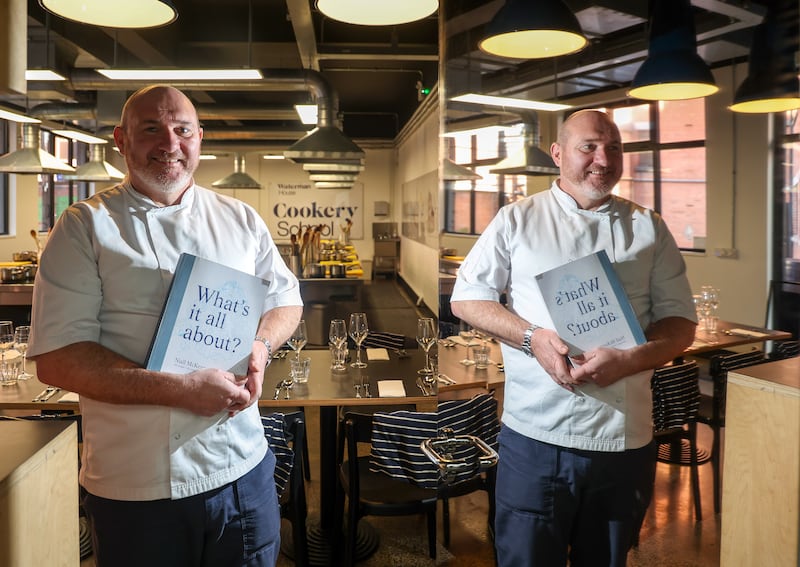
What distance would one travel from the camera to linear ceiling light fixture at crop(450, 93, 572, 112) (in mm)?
1897

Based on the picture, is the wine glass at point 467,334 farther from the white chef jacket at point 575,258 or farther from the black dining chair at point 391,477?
the black dining chair at point 391,477

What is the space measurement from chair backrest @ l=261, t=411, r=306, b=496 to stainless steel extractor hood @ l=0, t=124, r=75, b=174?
200 centimetres

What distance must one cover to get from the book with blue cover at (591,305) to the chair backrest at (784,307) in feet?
1.90

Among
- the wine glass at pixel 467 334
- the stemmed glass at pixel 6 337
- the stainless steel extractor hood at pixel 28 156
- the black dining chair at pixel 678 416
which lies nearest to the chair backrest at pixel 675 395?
the black dining chair at pixel 678 416

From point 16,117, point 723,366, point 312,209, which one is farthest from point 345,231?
point 16,117

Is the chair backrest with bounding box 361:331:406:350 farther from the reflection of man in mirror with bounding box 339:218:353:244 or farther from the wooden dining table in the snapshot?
the reflection of man in mirror with bounding box 339:218:353:244

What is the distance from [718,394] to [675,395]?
221mm

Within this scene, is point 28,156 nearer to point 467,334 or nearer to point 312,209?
point 312,209

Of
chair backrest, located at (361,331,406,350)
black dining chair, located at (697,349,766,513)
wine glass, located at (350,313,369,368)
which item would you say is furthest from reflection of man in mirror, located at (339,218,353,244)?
black dining chair, located at (697,349,766,513)

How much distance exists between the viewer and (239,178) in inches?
97.9

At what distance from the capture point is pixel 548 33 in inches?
76.8

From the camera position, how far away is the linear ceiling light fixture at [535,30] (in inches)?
75.5

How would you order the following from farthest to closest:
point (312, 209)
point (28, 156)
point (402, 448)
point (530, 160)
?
point (28, 156) < point (312, 209) < point (402, 448) < point (530, 160)

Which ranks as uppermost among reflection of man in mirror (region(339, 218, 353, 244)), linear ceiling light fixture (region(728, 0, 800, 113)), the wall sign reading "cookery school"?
linear ceiling light fixture (region(728, 0, 800, 113))
